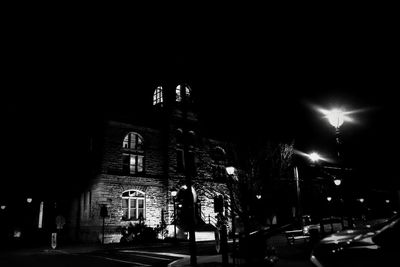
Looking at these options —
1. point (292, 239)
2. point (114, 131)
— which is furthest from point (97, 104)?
point (292, 239)

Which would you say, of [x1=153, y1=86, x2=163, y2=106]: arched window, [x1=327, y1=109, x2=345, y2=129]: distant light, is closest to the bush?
[x1=153, y1=86, x2=163, y2=106]: arched window

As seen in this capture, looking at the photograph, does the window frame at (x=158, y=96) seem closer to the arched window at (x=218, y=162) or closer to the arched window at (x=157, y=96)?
the arched window at (x=157, y=96)

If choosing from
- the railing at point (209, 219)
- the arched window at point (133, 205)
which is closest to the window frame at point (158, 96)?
Result: the arched window at point (133, 205)

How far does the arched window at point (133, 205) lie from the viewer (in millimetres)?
30516

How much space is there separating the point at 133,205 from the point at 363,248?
29021 millimetres

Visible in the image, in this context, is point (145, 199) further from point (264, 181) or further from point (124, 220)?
point (264, 181)

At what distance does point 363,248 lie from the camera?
3.80 m

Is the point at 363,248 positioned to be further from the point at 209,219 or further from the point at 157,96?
the point at 157,96

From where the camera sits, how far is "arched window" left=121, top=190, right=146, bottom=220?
30516 millimetres

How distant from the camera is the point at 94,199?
2883 centimetres

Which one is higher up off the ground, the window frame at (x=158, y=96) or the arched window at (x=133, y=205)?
the window frame at (x=158, y=96)

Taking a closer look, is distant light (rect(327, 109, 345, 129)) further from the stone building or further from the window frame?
the window frame

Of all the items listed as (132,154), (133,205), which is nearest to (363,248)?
(133,205)

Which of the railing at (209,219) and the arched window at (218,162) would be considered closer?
the arched window at (218,162)
